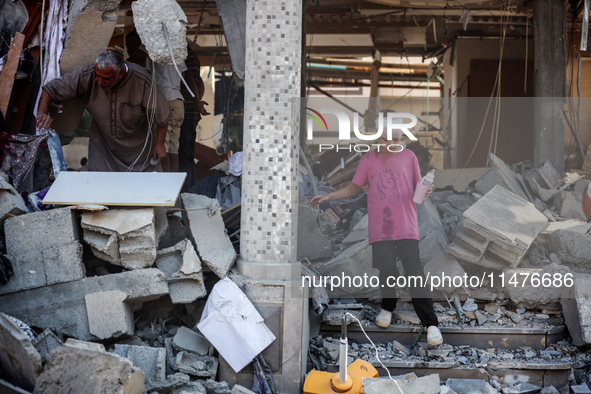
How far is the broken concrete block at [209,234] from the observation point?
5.70m

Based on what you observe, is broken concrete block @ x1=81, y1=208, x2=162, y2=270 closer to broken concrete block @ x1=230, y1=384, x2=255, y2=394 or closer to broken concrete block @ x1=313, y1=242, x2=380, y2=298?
broken concrete block @ x1=230, y1=384, x2=255, y2=394

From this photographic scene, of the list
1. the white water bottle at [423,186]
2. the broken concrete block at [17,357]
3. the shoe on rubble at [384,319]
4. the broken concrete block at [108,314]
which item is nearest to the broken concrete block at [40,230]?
the broken concrete block at [108,314]

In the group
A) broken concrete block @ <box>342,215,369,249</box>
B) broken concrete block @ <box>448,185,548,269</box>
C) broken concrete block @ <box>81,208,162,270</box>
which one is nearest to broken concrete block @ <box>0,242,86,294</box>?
broken concrete block @ <box>81,208,162,270</box>

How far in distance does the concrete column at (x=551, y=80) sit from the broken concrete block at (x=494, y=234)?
3.39m

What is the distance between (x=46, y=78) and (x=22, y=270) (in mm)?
2246

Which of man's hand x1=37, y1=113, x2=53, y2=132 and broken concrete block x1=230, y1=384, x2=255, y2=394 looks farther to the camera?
man's hand x1=37, y1=113, x2=53, y2=132

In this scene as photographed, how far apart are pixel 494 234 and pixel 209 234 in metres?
2.69

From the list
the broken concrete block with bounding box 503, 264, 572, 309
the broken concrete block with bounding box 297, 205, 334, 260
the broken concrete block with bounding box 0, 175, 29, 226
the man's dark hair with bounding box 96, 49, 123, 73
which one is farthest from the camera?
the broken concrete block with bounding box 297, 205, 334, 260

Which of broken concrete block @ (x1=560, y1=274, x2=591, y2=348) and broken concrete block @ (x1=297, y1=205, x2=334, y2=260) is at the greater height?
broken concrete block @ (x1=297, y1=205, x2=334, y2=260)

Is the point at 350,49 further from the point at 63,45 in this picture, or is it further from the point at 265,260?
the point at 265,260

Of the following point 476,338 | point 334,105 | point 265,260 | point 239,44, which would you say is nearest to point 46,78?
point 239,44

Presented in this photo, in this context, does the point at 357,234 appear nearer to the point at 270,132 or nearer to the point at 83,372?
the point at 270,132

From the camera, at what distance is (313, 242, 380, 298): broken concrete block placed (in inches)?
257

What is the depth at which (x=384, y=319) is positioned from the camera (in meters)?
6.06
